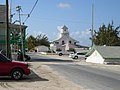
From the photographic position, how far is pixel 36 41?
16550 centimetres

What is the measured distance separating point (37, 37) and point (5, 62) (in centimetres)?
15182

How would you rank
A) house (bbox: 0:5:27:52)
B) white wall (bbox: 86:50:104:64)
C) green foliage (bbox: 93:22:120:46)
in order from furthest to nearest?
green foliage (bbox: 93:22:120:46), house (bbox: 0:5:27:52), white wall (bbox: 86:50:104:64)

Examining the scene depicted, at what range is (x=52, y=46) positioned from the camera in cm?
15275

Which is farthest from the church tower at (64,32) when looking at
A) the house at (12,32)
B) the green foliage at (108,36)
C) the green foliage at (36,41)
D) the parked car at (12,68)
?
the parked car at (12,68)

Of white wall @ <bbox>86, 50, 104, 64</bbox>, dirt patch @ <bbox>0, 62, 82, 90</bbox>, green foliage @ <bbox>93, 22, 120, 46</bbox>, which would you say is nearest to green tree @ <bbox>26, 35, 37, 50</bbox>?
green foliage @ <bbox>93, 22, 120, 46</bbox>

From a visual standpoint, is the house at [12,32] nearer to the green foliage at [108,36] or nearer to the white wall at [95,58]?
the white wall at [95,58]

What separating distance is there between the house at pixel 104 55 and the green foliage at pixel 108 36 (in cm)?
2590

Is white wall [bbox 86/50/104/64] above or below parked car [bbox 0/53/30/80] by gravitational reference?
above

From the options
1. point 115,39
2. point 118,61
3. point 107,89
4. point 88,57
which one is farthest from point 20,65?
point 115,39

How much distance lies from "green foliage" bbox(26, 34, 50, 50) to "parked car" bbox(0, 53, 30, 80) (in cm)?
13412

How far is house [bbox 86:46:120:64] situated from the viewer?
2167 inches

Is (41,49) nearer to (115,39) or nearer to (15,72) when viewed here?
(115,39)

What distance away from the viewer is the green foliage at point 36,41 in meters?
160

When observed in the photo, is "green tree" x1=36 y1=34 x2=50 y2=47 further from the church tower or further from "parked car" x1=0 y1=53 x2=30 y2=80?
"parked car" x1=0 y1=53 x2=30 y2=80
